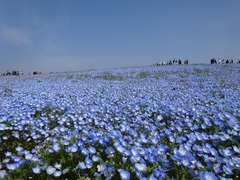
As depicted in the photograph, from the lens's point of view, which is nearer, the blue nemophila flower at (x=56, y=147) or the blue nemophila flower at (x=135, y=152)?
the blue nemophila flower at (x=135, y=152)

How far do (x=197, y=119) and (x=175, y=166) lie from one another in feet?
6.25

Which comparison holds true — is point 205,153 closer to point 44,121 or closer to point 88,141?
point 88,141

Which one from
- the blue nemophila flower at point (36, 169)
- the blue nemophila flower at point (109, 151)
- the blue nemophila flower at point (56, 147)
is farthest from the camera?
the blue nemophila flower at point (56, 147)

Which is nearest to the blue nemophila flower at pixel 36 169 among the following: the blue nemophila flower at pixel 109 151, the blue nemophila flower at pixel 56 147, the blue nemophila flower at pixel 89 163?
the blue nemophila flower at pixel 56 147

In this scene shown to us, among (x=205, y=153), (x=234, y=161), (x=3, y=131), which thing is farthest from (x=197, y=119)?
(x=3, y=131)

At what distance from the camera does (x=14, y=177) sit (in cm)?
236

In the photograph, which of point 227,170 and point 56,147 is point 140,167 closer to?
point 227,170

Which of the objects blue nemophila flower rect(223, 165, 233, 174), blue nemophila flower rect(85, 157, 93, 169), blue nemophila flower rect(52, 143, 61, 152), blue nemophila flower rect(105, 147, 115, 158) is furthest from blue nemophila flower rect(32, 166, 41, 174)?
blue nemophila flower rect(223, 165, 233, 174)

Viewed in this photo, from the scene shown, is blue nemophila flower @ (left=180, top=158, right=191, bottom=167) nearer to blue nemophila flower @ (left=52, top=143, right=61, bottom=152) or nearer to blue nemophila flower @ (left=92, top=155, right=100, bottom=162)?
blue nemophila flower @ (left=92, top=155, right=100, bottom=162)

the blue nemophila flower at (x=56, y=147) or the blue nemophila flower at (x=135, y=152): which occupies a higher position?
the blue nemophila flower at (x=135, y=152)

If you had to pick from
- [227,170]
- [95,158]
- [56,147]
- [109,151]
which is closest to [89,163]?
[95,158]

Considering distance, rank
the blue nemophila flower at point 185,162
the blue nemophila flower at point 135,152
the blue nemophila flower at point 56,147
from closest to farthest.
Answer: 1. the blue nemophila flower at point 185,162
2. the blue nemophila flower at point 135,152
3. the blue nemophila flower at point 56,147

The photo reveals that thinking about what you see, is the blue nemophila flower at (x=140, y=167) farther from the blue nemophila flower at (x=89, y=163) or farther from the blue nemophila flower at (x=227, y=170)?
the blue nemophila flower at (x=227, y=170)

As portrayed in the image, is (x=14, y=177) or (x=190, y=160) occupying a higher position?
(x=190, y=160)
